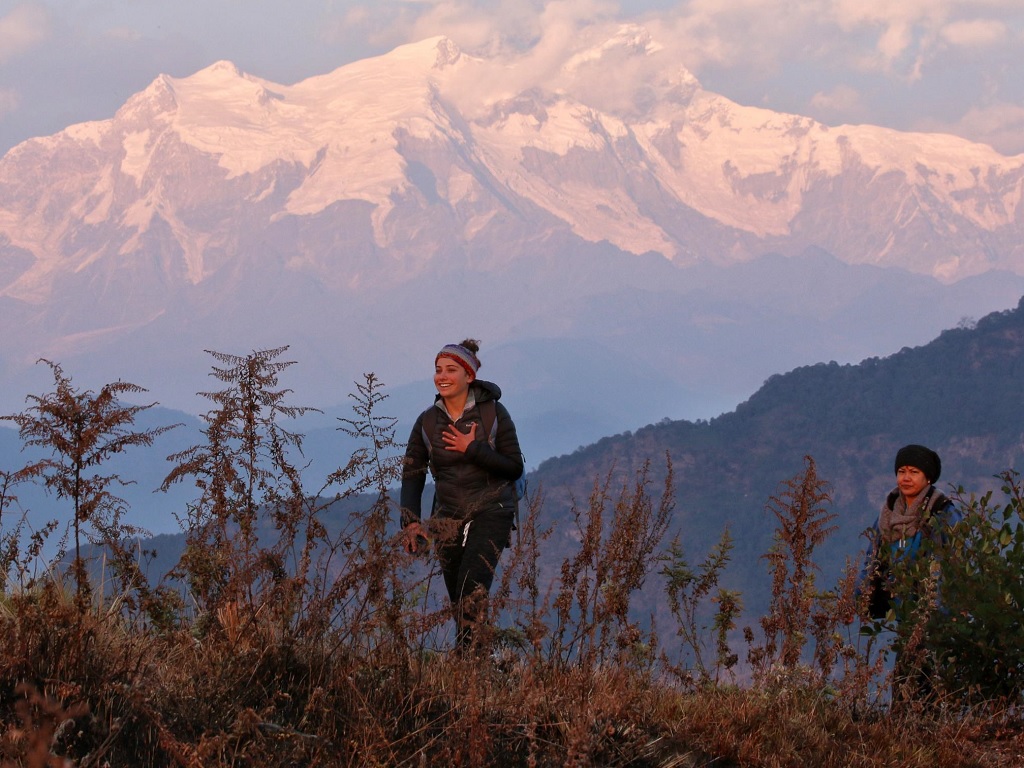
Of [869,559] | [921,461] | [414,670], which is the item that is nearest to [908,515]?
[921,461]

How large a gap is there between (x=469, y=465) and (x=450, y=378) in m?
0.47

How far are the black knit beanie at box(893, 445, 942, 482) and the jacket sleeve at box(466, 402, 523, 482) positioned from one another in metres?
2.11

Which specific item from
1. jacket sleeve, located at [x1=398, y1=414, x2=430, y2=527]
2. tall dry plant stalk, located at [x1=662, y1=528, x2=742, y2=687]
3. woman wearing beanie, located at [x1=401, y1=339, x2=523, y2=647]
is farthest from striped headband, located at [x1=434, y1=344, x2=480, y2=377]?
tall dry plant stalk, located at [x1=662, y1=528, x2=742, y2=687]

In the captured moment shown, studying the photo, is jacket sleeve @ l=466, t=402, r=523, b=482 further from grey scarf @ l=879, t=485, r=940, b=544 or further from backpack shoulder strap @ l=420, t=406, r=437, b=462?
grey scarf @ l=879, t=485, r=940, b=544

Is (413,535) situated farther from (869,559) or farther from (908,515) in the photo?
(908,515)

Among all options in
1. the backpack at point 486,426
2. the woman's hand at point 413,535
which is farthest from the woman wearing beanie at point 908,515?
the woman's hand at point 413,535

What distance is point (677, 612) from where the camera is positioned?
6.20 m

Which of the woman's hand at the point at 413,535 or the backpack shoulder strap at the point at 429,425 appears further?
the backpack shoulder strap at the point at 429,425

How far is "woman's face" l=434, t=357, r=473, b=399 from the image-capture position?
658cm

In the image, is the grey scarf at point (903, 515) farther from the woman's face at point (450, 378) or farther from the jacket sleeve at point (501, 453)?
the woman's face at point (450, 378)

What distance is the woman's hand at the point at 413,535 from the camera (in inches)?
178

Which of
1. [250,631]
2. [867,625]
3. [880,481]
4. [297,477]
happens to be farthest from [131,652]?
[880,481]

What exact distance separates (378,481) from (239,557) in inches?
25.0

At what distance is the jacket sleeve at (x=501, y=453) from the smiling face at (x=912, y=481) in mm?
2107
